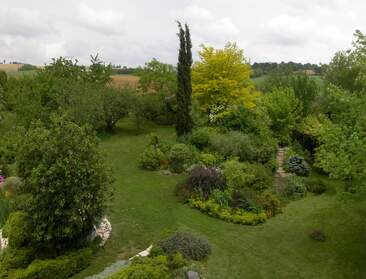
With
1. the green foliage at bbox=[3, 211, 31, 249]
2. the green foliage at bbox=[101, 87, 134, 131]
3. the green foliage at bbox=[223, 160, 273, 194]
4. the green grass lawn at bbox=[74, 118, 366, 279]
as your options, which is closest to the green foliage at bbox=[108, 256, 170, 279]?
the green grass lawn at bbox=[74, 118, 366, 279]

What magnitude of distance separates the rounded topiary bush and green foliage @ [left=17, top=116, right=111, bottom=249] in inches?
523

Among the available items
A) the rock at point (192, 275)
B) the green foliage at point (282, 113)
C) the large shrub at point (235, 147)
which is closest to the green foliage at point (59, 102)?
the large shrub at point (235, 147)

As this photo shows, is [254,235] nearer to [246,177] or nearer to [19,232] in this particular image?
[246,177]

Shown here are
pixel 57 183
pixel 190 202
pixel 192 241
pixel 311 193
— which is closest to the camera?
pixel 57 183

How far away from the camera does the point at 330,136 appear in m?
14.2

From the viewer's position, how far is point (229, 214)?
16.9 metres

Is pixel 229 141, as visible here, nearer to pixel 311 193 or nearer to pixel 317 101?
pixel 311 193

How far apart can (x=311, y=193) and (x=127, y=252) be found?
11.5m

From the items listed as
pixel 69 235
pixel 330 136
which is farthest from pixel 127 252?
pixel 330 136

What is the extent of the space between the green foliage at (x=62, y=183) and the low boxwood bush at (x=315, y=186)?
39.5 feet

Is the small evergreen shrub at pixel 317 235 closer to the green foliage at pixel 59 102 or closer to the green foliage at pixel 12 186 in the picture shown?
the green foliage at pixel 12 186

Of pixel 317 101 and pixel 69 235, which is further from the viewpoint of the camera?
pixel 317 101

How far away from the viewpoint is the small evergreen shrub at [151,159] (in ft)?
74.6

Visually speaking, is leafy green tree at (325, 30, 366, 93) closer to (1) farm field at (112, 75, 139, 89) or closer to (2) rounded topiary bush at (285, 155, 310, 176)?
(2) rounded topiary bush at (285, 155, 310, 176)
